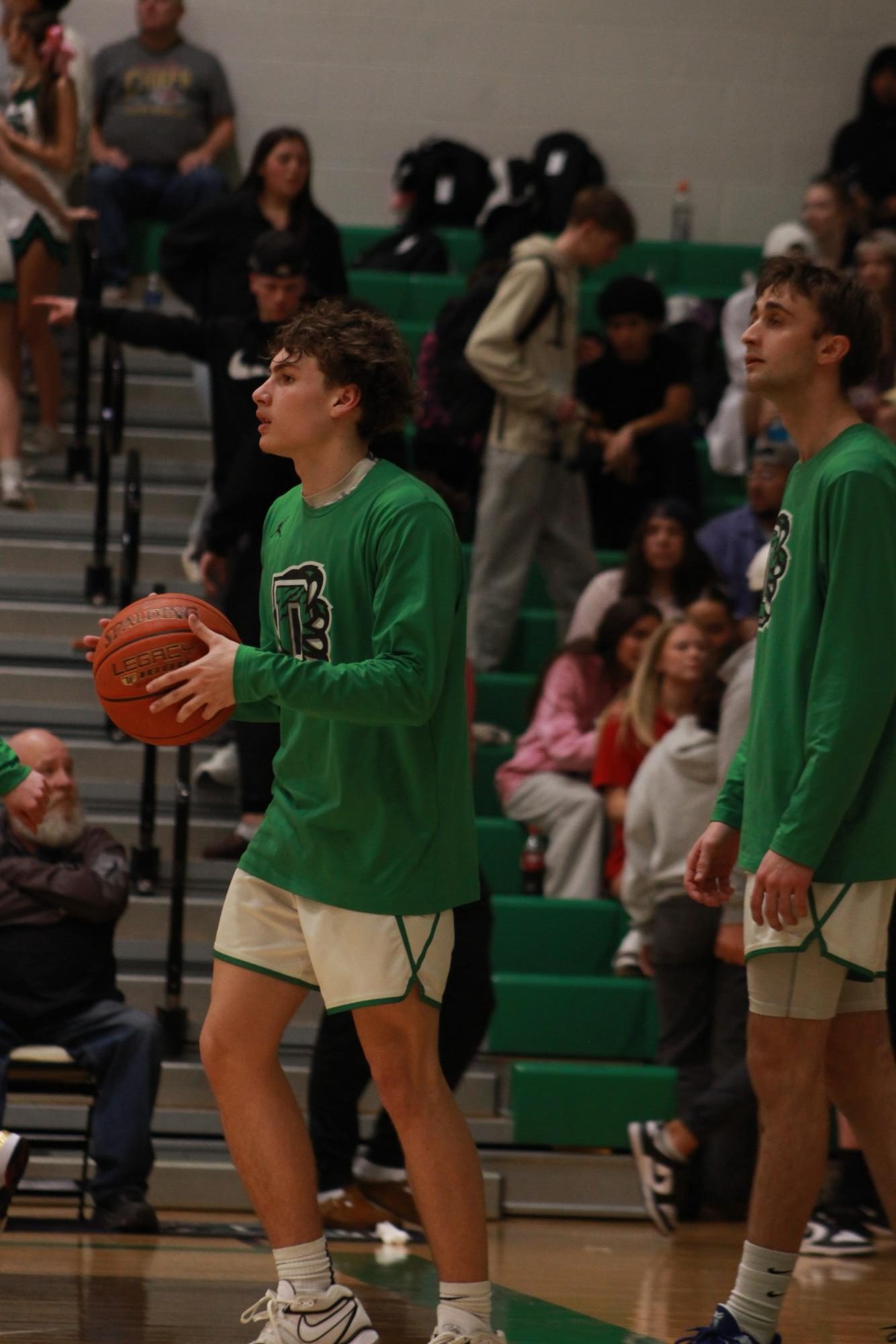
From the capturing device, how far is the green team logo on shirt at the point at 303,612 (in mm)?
3303

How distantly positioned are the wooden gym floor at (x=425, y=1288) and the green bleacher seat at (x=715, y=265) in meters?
6.59

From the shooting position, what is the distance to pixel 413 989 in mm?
3221

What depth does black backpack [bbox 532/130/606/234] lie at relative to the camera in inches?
412

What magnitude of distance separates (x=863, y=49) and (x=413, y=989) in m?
9.66

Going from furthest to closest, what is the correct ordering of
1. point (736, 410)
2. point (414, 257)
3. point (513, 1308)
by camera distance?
point (414, 257), point (736, 410), point (513, 1308)

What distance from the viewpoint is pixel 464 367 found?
766 centimetres

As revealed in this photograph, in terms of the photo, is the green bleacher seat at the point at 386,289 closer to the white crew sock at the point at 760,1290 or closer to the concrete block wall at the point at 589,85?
the concrete block wall at the point at 589,85

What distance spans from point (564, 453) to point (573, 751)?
1328 mm

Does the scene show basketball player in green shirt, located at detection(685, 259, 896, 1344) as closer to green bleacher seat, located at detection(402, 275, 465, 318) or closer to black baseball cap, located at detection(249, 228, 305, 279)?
black baseball cap, located at detection(249, 228, 305, 279)

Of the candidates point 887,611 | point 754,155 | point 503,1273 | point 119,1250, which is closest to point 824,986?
point 887,611

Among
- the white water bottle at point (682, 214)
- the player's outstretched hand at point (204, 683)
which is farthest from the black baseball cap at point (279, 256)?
the white water bottle at point (682, 214)

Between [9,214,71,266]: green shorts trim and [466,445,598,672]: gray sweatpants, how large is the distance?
1966mm

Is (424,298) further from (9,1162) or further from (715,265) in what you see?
(9,1162)

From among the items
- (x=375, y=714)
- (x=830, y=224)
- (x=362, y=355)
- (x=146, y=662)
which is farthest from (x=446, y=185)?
(x=375, y=714)
